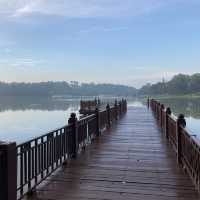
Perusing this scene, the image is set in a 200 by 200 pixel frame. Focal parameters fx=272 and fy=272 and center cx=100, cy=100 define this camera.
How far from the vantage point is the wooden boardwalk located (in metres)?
4.13

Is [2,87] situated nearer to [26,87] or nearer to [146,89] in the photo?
[26,87]

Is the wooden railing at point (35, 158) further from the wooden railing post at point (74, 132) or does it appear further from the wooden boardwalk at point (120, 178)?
the wooden boardwalk at point (120, 178)

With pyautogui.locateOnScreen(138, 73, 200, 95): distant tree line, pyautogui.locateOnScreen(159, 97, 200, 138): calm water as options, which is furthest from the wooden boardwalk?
pyautogui.locateOnScreen(138, 73, 200, 95): distant tree line

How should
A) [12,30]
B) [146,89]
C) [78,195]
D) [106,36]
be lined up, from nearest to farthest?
[78,195], [12,30], [106,36], [146,89]

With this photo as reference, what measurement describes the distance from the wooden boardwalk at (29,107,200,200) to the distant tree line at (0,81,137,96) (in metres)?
59.0

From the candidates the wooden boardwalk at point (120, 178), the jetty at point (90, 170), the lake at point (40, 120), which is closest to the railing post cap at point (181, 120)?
the jetty at point (90, 170)

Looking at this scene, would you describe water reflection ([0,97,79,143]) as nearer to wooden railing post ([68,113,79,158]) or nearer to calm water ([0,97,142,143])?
calm water ([0,97,142,143])

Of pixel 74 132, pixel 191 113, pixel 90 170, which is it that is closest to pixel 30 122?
pixel 191 113

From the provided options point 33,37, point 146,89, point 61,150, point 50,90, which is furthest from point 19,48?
point 146,89

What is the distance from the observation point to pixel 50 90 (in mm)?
70625

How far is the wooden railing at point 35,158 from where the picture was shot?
326cm

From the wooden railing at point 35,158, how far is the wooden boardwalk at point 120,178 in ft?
0.64

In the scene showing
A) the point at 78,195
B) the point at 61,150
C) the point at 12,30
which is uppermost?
the point at 12,30

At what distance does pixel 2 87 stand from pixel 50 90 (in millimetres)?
11932
